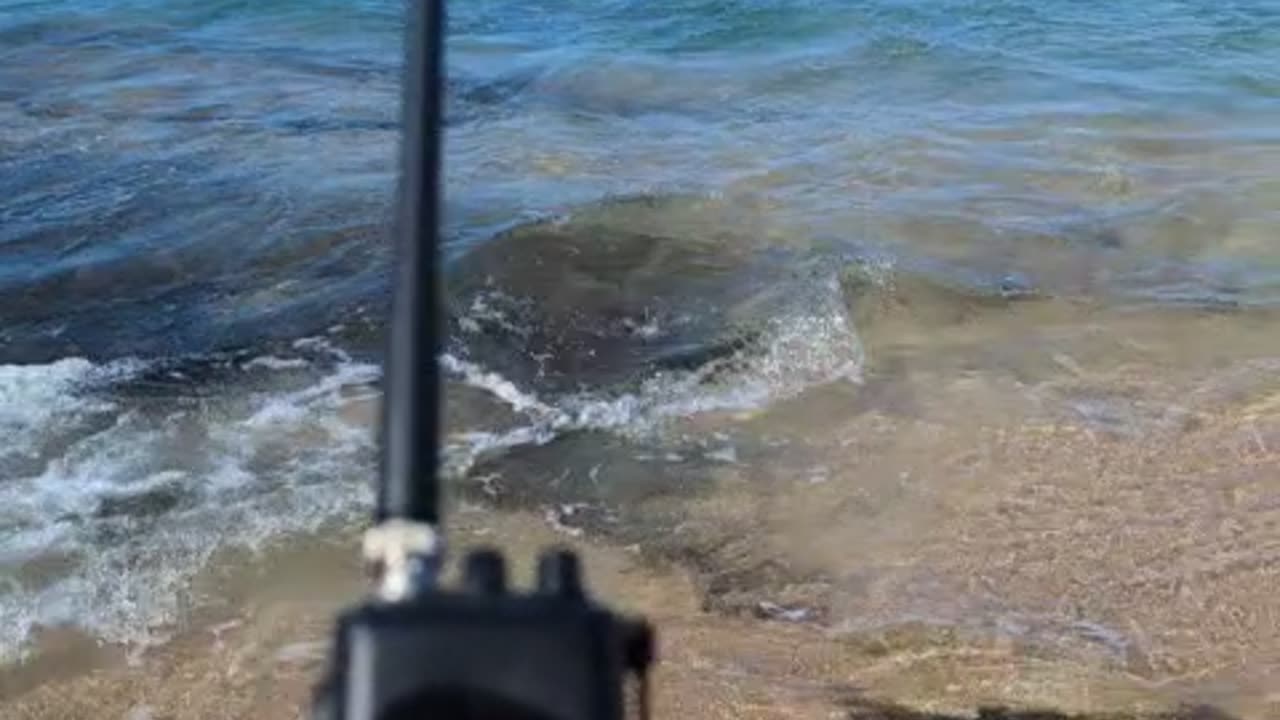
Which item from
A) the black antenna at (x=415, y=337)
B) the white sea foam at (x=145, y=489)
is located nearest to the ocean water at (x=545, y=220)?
the white sea foam at (x=145, y=489)

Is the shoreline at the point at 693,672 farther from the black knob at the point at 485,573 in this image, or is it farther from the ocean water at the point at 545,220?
the black knob at the point at 485,573

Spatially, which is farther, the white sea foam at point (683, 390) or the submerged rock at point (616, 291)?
the submerged rock at point (616, 291)

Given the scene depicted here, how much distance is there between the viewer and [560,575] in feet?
4.51

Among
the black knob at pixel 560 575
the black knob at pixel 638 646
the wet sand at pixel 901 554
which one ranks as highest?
the black knob at pixel 560 575

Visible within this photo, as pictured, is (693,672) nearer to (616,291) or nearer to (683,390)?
(683,390)

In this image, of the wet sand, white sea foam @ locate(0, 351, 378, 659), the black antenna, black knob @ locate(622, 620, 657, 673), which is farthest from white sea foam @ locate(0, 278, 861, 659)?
black knob @ locate(622, 620, 657, 673)

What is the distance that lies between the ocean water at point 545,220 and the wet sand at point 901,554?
20 centimetres

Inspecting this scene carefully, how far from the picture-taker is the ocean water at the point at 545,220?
5.55m

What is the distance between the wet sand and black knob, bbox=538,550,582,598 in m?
2.70

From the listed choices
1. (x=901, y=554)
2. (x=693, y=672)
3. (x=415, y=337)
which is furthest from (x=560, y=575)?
(x=901, y=554)

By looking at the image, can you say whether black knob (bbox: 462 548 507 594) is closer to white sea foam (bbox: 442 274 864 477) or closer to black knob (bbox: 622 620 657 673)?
black knob (bbox: 622 620 657 673)

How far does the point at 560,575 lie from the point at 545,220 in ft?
22.1

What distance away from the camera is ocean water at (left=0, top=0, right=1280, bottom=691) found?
555 centimetres

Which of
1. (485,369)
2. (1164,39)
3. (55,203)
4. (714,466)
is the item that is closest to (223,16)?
(55,203)
